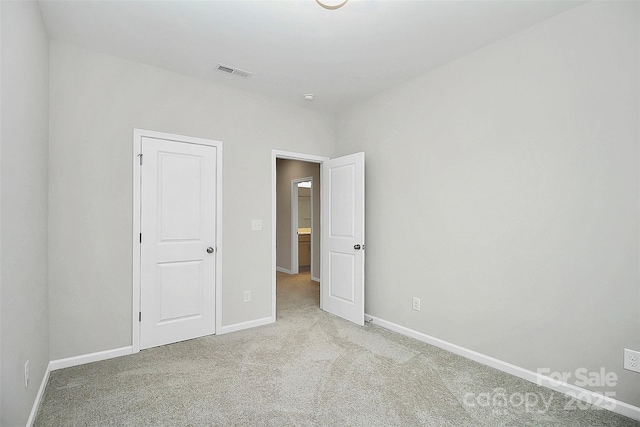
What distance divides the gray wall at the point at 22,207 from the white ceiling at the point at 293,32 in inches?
19.3

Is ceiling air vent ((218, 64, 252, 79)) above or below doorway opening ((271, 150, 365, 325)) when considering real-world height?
above

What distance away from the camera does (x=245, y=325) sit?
3.64 metres

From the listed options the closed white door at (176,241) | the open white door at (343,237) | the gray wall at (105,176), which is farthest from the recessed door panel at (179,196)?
the open white door at (343,237)

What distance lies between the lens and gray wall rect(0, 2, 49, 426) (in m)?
1.56

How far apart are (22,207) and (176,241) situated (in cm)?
144

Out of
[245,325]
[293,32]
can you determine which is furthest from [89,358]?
[293,32]

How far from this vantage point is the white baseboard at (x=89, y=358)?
2.64m

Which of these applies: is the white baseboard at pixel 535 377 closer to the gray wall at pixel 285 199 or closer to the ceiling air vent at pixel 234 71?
the ceiling air vent at pixel 234 71

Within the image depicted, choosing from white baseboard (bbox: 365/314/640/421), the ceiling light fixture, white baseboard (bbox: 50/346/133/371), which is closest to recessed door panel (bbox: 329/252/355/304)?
white baseboard (bbox: 365/314/640/421)

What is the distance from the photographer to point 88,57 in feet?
9.23

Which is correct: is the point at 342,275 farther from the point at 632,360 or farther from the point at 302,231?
the point at 302,231

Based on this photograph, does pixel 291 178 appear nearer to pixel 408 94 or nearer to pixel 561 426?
pixel 408 94

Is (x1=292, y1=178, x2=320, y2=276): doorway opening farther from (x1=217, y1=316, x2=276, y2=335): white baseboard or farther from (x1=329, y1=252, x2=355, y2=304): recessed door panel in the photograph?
(x1=217, y1=316, x2=276, y2=335): white baseboard

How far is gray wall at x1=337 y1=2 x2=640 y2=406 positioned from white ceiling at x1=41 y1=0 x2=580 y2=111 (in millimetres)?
281
